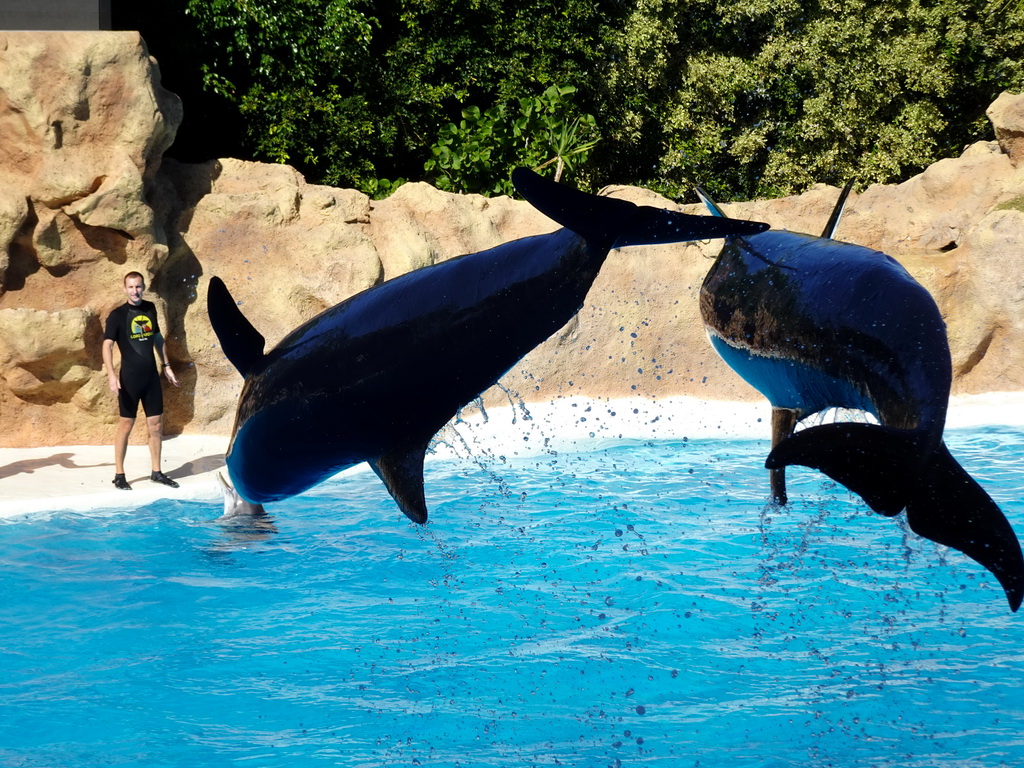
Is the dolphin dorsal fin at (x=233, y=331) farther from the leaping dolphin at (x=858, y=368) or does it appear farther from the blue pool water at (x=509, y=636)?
the leaping dolphin at (x=858, y=368)

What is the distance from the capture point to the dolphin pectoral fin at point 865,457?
11.5 ft

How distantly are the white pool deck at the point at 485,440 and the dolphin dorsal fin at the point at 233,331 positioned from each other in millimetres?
2858

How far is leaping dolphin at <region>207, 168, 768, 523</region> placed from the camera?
375cm

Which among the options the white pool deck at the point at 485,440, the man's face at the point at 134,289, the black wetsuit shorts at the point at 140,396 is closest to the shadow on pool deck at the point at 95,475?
the white pool deck at the point at 485,440

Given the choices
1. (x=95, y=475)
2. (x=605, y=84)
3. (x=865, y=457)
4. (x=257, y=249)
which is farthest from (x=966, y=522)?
(x=605, y=84)

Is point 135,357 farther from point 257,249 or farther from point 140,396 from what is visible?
point 257,249

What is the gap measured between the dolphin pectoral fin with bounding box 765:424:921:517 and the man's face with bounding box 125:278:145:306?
6.60 metres

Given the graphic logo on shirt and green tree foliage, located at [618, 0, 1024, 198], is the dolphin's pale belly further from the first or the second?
green tree foliage, located at [618, 0, 1024, 198]

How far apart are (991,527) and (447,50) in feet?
41.8

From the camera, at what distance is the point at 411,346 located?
4258 millimetres

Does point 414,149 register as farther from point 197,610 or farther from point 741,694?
point 741,694

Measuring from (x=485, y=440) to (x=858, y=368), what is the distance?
6.32m

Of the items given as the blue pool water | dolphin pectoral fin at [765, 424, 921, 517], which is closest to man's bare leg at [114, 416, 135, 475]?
the blue pool water

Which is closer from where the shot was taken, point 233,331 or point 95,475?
point 233,331
